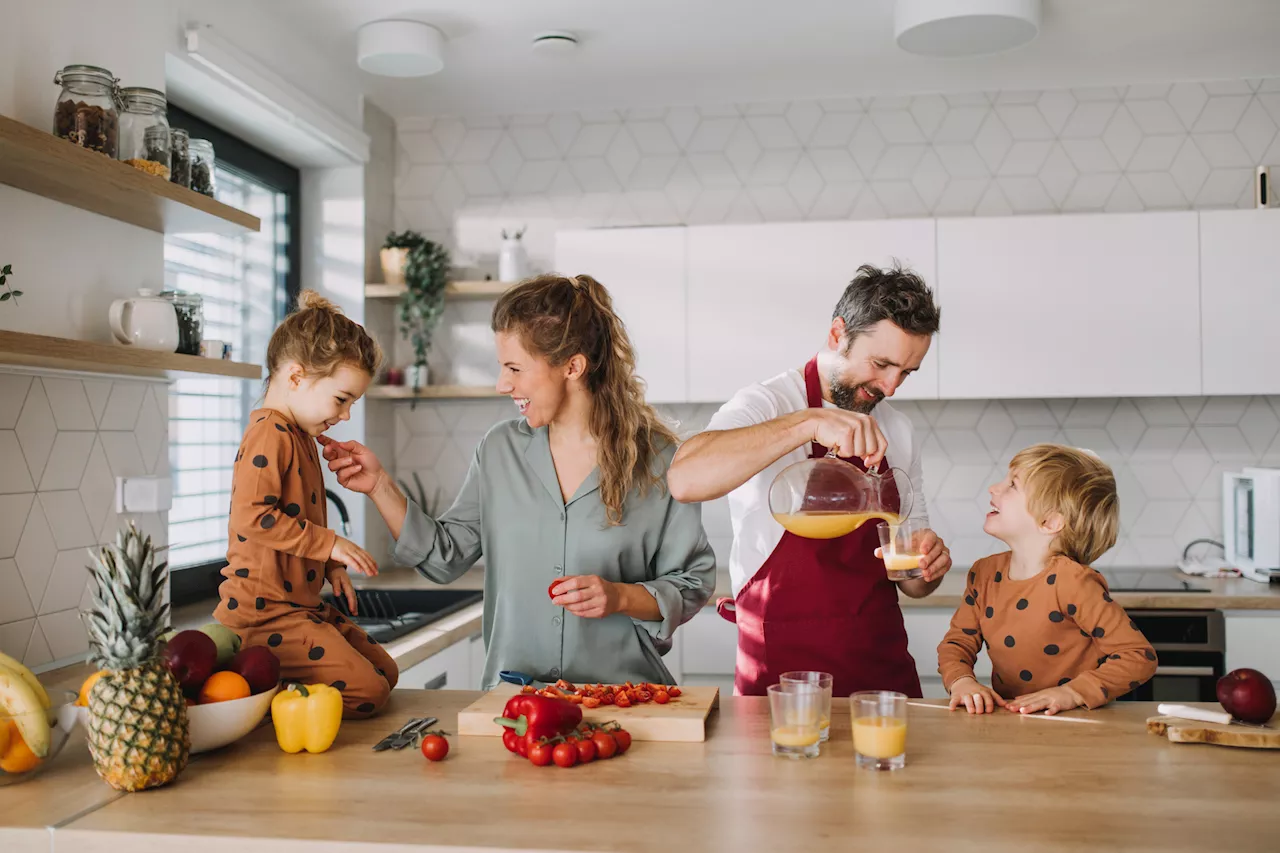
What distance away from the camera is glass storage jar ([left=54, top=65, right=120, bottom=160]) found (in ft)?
6.66

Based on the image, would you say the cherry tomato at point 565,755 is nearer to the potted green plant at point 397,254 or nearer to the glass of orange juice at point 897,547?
the glass of orange juice at point 897,547

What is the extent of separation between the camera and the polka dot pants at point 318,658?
167cm

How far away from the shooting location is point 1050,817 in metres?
1.25

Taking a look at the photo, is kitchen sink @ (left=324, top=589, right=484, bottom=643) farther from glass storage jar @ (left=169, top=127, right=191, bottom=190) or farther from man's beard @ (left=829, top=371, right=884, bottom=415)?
man's beard @ (left=829, top=371, right=884, bottom=415)

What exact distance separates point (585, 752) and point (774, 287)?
8.02 ft

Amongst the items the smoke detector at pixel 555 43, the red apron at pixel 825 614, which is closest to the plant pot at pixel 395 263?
the smoke detector at pixel 555 43

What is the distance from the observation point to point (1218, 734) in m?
1.51

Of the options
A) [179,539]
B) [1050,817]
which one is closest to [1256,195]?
[1050,817]

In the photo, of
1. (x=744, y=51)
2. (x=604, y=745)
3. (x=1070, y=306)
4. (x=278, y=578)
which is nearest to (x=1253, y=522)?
(x=1070, y=306)

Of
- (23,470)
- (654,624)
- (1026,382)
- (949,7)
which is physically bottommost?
(654,624)

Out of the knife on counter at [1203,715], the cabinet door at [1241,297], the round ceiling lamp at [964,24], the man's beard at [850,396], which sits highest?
the round ceiling lamp at [964,24]

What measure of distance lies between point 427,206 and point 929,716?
3138mm

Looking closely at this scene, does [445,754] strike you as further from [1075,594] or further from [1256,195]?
[1256,195]

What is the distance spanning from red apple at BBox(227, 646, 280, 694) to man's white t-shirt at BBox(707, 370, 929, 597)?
92 centimetres
